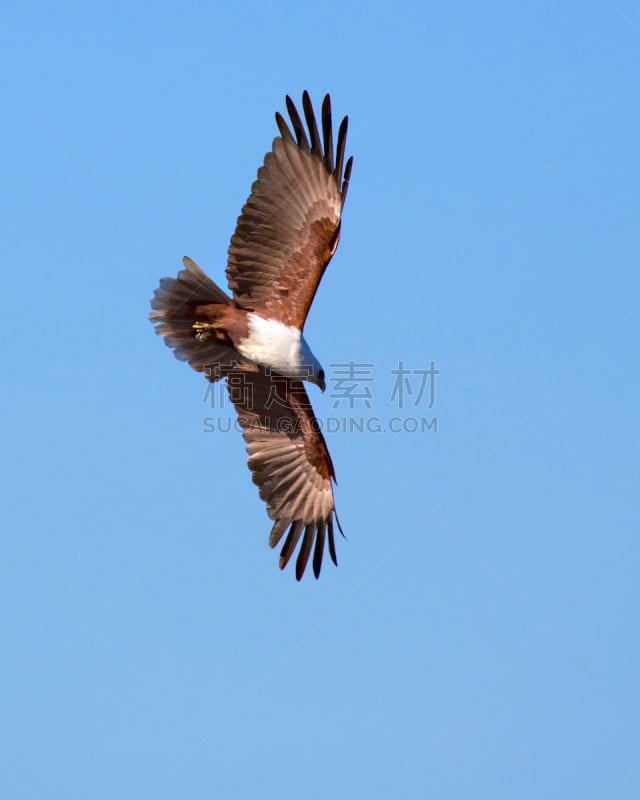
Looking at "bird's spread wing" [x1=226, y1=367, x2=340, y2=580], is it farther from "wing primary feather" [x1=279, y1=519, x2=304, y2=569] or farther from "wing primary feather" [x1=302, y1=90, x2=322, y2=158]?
"wing primary feather" [x1=302, y1=90, x2=322, y2=158]

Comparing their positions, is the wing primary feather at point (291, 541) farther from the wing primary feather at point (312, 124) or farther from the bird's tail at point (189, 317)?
the wing primary feather at point (312, 124)

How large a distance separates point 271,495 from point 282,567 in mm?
747

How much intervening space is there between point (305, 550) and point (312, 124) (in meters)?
4.34

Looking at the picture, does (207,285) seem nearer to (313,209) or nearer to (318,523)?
(313,209)

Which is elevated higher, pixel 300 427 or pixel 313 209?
pixel 313 209

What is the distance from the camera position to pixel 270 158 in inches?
548

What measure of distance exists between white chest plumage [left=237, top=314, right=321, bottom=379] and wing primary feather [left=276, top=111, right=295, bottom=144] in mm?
1672

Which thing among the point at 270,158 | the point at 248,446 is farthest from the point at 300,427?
the point at 270,158

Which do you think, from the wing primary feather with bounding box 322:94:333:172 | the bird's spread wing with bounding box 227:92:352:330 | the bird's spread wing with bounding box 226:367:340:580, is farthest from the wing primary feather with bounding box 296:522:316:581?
the wing primary feather with bounding box 322:94:333:172

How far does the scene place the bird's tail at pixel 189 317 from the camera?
47.1ft

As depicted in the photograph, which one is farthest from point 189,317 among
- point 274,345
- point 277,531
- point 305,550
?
point 305,550

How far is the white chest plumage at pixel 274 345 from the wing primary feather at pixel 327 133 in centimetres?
155

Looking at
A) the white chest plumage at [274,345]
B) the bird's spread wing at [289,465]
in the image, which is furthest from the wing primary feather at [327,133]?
the bird's spread wing at [289,465]

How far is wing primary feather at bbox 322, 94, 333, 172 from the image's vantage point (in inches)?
550
